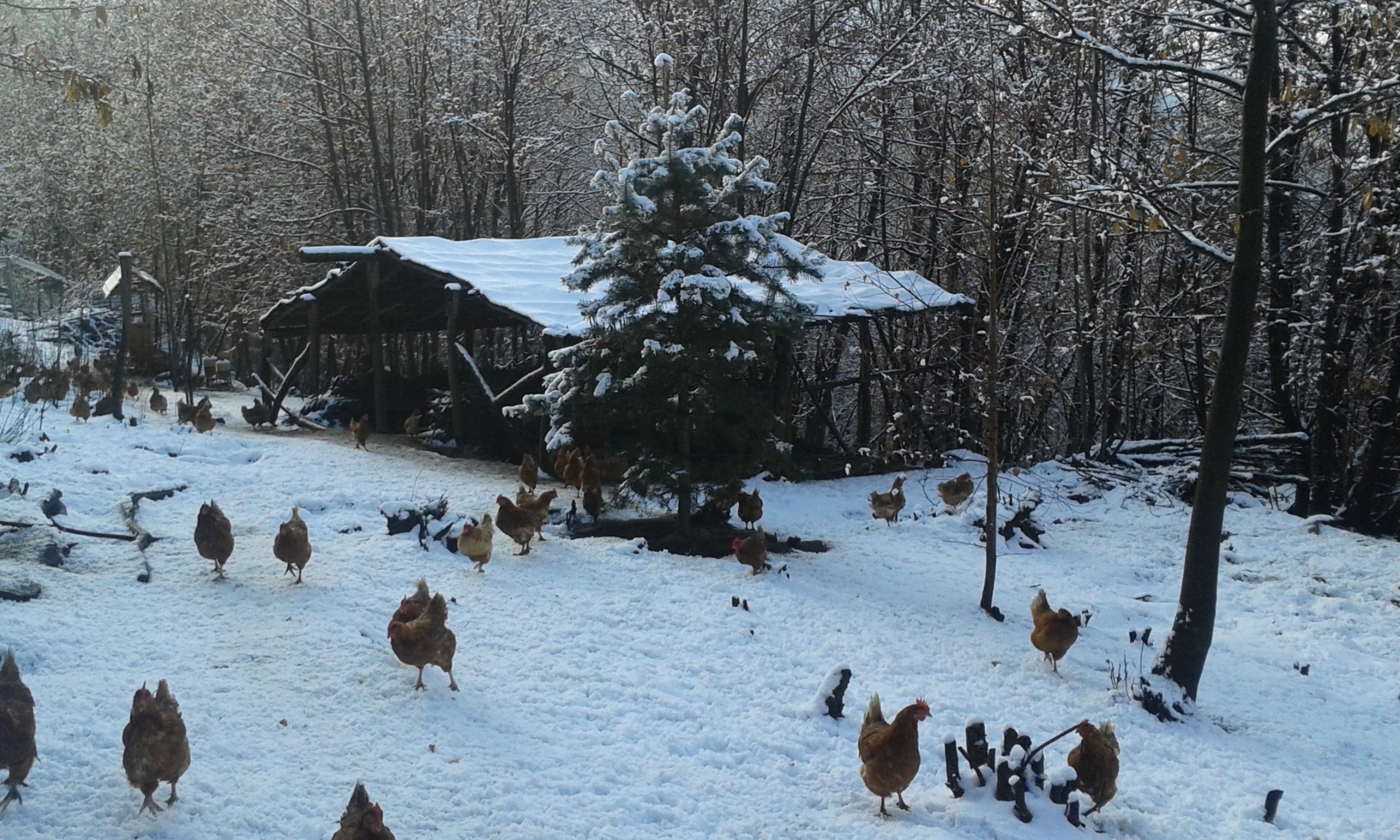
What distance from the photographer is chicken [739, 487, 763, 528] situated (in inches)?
455

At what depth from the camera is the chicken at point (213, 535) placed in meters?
7.87

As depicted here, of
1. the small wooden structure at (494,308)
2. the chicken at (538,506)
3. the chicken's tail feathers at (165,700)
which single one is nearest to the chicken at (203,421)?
the small wooden structure at (494,308)

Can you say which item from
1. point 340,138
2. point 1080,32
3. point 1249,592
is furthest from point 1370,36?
point 340,138

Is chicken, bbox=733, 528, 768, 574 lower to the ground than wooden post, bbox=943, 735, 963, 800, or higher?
higher

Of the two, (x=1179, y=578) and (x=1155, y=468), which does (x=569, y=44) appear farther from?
(x=1179, y=578)

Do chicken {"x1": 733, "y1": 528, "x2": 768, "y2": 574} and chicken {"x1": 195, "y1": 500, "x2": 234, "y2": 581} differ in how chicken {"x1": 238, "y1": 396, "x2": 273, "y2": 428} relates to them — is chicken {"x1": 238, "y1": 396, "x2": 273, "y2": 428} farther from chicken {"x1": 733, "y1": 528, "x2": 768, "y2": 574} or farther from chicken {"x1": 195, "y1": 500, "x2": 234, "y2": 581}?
chicken {"x1": 733, "y1": 528, "x2": 768, "y2": 574}

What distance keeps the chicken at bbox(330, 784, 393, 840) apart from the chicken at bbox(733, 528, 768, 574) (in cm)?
578

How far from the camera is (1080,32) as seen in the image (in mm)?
9344

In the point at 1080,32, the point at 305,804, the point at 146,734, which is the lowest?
the point at 305,804

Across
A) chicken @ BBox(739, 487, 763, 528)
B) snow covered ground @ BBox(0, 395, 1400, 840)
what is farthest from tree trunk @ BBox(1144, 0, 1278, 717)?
chicken @ BBox(739, 487, 763, 528)

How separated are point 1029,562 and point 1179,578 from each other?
5.37 feet

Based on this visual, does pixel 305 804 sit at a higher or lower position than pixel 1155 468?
lower

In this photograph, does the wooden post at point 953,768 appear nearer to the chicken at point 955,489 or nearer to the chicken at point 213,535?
the chicken at point 213,535

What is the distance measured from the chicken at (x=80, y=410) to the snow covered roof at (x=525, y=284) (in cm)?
383
